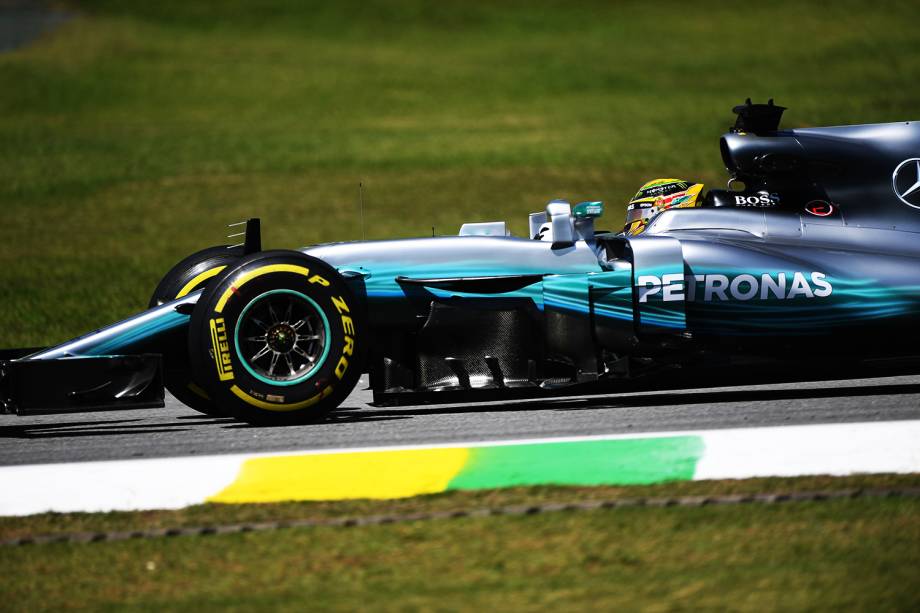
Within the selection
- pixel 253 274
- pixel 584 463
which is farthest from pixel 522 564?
pixel 253 274

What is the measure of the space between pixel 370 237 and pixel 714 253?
11616mm

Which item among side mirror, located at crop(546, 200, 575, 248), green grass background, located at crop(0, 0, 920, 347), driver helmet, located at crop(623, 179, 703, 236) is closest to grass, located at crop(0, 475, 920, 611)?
side mirror, located at crop(546, 200, 575, 248)

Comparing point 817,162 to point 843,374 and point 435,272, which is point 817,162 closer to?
point 843,374

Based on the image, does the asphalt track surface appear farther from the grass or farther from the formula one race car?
the grass

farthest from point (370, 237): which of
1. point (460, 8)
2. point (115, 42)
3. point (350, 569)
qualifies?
point (460, 8)

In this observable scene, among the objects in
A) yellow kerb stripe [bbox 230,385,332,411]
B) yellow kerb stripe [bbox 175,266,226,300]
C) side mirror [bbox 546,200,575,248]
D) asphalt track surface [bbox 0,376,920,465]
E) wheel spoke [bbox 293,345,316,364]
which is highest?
side mirror [bbox 546,200,575,248]

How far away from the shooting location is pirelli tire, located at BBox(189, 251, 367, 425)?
236 inches

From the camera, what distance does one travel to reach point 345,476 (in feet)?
16.1

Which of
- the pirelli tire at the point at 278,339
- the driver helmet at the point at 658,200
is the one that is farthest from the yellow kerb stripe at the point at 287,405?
the driver helmet at the point at 658,200

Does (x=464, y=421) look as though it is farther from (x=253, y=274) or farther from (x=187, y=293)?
(x=187, y=293)

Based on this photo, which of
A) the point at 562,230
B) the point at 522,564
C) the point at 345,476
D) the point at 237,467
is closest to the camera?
the point at 522,564

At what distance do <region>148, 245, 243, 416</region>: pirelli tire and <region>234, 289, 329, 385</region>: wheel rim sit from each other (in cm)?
55

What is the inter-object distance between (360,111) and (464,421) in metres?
25.3

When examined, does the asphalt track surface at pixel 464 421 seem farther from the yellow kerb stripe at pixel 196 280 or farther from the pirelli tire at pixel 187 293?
the yellow kerb stripe at pixel 196 280
